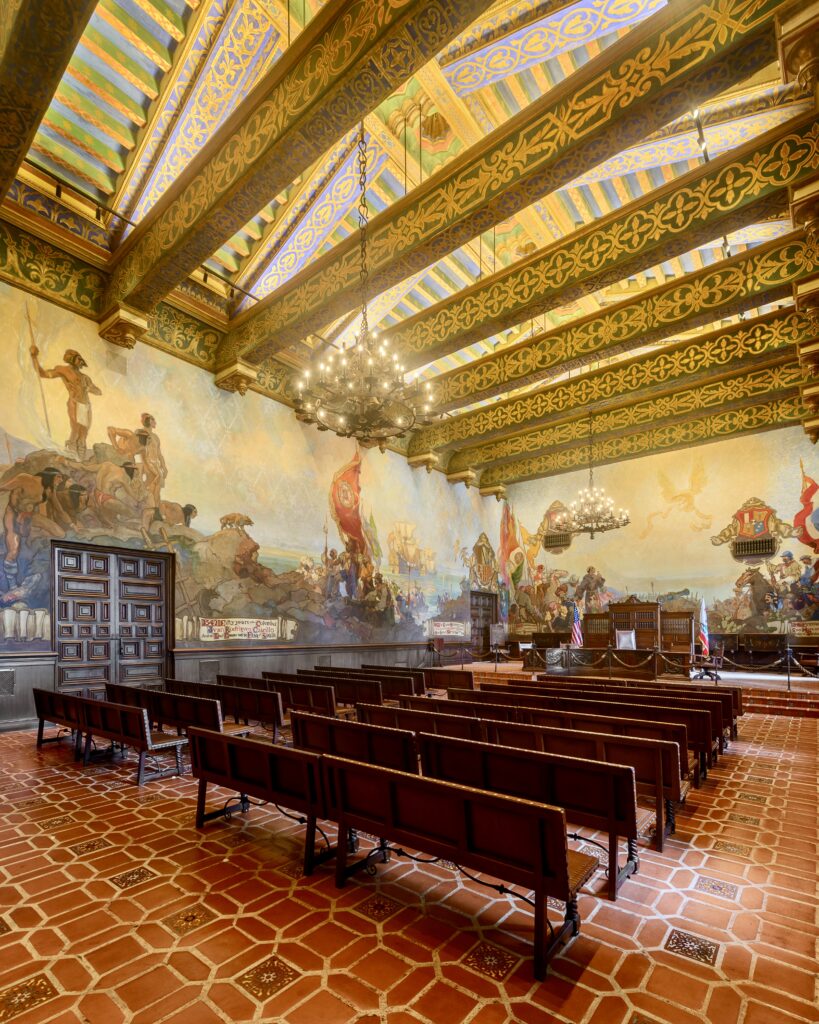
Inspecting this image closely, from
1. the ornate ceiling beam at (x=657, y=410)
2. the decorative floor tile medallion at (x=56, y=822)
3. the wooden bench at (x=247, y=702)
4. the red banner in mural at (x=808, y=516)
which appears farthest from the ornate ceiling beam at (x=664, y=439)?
the decorative floor tile medallion at (x=56, y=822)

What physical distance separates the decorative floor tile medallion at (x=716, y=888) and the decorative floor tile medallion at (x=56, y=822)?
4.68 metres

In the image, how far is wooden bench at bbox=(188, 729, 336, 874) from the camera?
3.46 metres

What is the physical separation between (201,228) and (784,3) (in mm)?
6667

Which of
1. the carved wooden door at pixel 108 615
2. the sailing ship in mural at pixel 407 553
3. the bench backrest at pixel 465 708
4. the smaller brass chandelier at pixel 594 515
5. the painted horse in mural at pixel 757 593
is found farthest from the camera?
the sailing ship in mural at pixel 407 553

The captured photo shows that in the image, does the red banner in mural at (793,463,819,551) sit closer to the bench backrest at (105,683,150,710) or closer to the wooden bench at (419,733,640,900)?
the wooden bench at (419,733,640,900)

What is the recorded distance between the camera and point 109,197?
841 centimetres

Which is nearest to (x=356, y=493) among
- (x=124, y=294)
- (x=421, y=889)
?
(x=124, y=294)

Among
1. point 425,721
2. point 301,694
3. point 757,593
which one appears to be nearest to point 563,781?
→ point 425,721

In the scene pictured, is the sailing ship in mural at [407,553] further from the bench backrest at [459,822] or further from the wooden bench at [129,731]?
the bench backrest at [459,822]

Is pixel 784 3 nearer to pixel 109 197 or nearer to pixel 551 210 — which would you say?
pixel 551 210

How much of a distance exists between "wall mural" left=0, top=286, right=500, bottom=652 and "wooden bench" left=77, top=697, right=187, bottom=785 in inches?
108

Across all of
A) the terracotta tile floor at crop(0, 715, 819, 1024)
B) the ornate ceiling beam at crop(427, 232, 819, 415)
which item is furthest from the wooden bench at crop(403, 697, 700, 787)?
the ornate ceiling beam at crop(427, 232, 819, 415)

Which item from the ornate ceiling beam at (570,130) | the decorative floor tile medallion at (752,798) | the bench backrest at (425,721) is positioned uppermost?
the ornate ceiling beam at (570,130)

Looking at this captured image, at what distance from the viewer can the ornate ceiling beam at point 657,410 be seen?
12.4 meters
